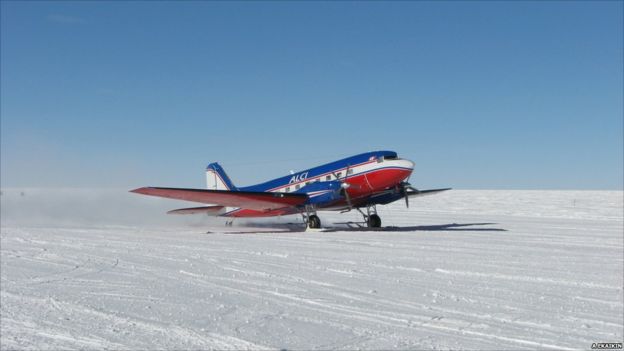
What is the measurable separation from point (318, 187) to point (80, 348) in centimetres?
1986

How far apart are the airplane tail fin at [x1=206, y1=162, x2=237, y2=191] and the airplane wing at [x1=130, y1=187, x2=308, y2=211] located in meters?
5.84

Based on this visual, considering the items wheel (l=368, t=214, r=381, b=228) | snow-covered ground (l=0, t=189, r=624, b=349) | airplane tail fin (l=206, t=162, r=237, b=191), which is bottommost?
snow-covered ground (l=0, t=189, r=624, b=349)

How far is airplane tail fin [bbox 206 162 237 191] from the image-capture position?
109 feet

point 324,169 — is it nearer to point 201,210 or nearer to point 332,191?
point 332,191

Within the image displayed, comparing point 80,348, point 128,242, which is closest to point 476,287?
point 80,348

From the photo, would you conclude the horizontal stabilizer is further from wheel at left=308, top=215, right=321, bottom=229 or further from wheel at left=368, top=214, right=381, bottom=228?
wheel at left=368, top=214, right=381, bottom=228

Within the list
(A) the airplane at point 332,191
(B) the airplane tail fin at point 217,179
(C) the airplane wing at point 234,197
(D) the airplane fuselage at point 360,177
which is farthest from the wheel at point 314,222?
(B) the airplane tail fin at point 217,179

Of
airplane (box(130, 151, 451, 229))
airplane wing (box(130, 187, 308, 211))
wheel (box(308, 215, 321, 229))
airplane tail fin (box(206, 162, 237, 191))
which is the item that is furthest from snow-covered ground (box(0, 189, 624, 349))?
airplane tail fin (box(206, 162, 237, 191))

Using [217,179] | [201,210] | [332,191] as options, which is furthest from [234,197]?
[217,179]

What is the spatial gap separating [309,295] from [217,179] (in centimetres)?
2464

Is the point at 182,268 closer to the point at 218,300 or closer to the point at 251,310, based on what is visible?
the point at 218,300

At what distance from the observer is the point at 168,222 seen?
32281mm

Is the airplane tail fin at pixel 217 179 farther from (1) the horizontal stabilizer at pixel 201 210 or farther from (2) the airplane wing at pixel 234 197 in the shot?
(2) the airplane wing at pixel 234 197

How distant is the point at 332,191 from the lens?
25.6 meters
